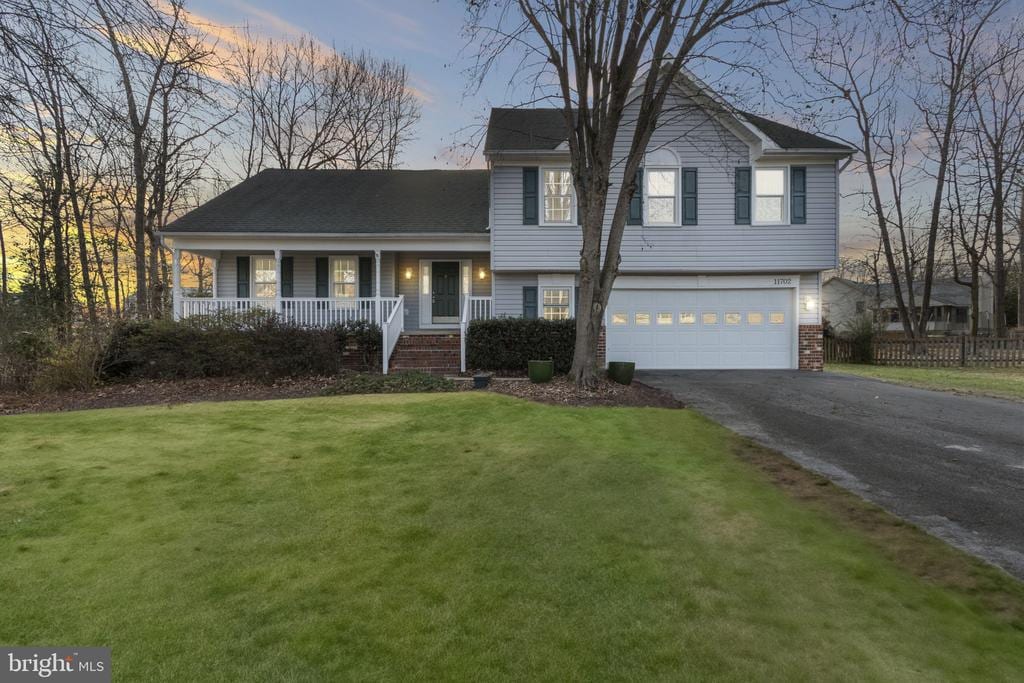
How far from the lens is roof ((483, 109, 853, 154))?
13.7 m

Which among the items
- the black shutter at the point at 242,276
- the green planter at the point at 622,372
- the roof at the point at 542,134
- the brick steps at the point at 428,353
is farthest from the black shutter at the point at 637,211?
the black shutter at the point at 242,276

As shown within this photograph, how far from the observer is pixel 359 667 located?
7.02 feet

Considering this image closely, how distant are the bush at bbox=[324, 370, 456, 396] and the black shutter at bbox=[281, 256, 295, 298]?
6194 mm

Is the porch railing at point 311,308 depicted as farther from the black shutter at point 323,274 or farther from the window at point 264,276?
the window at point 264,276

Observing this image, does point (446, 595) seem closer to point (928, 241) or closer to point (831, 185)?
point (831, 185)

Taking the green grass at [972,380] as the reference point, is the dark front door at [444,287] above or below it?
above

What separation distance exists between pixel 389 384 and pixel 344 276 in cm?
683

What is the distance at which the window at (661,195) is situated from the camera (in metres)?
13.9

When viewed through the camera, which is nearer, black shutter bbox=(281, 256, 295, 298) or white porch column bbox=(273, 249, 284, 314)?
white porch column bbox=(273, 249, 284, 314)

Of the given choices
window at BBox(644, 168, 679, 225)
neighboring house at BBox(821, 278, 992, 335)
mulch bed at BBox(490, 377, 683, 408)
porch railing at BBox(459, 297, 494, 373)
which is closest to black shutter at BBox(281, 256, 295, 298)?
porch railing at BBox(459, 297, 494, 373)

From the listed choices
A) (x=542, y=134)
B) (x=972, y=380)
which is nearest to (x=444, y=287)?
(x=542, y=134)

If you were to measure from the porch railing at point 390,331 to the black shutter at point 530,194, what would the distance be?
4.06 meters

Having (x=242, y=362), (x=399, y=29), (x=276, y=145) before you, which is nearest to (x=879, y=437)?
(x=242, y=362)

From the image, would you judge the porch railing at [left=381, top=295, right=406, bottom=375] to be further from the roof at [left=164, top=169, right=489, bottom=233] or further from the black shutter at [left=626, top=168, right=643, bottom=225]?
the black shutter at [left=626, top=168, right=643, bottom=225]
